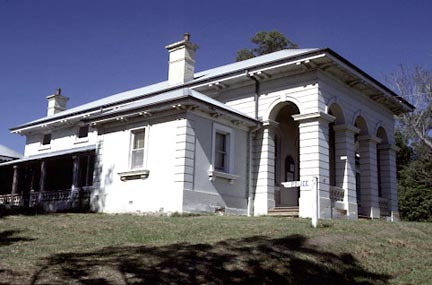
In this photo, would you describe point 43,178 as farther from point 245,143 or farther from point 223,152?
point 245,143

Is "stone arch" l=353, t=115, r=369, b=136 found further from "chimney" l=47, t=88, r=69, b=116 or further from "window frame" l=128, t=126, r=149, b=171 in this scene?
"chimney" l=47, t=88, r=69, b=116

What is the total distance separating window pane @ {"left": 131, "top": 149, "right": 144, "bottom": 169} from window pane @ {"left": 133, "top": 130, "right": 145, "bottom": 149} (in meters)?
0.20

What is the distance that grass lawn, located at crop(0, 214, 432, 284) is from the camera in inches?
319

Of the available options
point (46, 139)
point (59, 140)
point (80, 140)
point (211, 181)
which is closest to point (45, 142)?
point (46, 139)

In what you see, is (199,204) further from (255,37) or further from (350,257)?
(255,37)

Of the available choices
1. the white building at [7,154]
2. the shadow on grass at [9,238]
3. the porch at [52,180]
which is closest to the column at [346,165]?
the porch at [52,180]

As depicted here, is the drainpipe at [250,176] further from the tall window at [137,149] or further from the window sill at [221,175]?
the tall window at [137,149]

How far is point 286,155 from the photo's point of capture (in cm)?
2192

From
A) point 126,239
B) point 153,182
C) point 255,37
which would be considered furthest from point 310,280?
point 255,37

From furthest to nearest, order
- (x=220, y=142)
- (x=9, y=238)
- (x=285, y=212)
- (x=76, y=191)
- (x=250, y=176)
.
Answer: (x=76, y=191)
(x=250, y=176)
(x=220, y=142)
(x=285, y=212)
(x=9, y=238)

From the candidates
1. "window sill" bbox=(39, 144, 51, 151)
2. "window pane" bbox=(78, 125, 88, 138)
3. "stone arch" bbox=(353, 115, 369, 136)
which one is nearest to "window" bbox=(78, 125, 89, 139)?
"window pane" bbox=(78, 125, 88, 138)

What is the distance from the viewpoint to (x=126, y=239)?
37.1 ft

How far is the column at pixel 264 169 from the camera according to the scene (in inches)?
748

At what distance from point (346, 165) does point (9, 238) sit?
1262 cm
